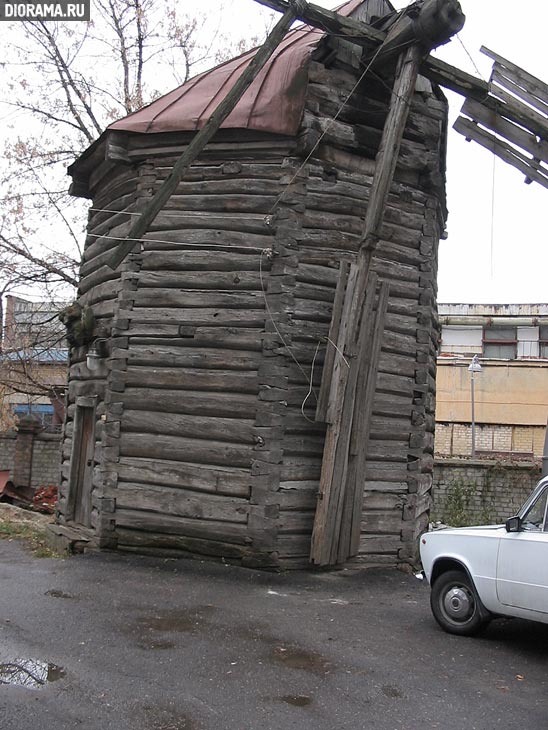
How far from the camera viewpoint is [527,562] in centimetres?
643

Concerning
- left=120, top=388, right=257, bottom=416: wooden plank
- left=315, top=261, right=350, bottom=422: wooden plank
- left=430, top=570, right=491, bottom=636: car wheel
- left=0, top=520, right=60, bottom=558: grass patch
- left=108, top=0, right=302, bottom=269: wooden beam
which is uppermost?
left=108, top=0, right=302, bottom=269: wooden beam

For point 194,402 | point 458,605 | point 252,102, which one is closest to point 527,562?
point 458,605

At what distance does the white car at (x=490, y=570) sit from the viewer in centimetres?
638

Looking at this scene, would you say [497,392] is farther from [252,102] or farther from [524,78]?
[252,102]

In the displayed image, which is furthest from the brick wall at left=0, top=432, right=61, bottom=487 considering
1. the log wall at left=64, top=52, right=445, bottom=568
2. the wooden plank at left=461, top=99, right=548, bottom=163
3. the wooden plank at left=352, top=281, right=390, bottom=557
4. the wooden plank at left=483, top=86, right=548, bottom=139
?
the wooden plank at left=483, top=86, right=548, bottom=139

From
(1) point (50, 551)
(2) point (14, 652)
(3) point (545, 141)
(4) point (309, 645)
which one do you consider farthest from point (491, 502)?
(2) point (14, 652)

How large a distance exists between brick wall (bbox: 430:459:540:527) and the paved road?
1440cm

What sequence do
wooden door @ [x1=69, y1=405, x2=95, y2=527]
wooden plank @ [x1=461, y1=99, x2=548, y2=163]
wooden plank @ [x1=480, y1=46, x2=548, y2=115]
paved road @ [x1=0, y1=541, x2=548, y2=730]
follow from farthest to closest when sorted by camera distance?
wooden door @ [x1=69, y1=405, x2=95, y2=527], wooden plank @ [x1=461, y1=99, x2=548, y2=163], wooden plank @ [x1=480, y1=46, x2=548, y2=115], paved road @ [x1=0, y1=541, x2=548, y2=730]

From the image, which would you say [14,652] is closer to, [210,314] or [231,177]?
[210,314]

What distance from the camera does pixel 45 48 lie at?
22.9m

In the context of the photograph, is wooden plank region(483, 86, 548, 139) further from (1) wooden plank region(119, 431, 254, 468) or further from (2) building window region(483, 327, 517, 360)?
(2) building window region(483, 327, 517, 360)

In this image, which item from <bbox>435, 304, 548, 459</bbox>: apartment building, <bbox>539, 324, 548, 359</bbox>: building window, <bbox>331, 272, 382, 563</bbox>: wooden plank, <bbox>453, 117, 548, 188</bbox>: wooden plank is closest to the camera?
<bbox>331, 272, 382, 563</bbox>: wooden plank

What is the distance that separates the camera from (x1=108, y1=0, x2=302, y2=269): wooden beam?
9500 millimetres

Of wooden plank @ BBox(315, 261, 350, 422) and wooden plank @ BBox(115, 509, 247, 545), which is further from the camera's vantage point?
wooden plank @ BBox(115, 509, 247, 545)
